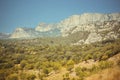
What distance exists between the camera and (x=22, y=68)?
26.4 metres

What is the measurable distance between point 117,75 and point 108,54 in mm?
15104

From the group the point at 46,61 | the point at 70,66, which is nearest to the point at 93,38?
the point at 46,61

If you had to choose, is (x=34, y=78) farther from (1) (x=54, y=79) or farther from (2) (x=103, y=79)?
(2) (x=103, y=79)

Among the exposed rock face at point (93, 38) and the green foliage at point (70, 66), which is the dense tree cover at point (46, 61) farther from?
the exposed rock face at point (93, 38)

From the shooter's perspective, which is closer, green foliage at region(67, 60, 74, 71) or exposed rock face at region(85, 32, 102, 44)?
green foliage at region(67, 60, 74, 71)

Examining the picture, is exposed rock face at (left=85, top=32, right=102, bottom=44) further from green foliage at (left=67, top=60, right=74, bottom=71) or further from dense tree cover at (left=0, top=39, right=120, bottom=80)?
green foliage at (left=67, top=60, right=74, bottom=71)

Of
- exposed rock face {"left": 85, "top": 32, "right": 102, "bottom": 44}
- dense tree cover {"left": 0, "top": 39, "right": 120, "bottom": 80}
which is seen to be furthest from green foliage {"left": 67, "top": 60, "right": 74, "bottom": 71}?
exposed rock face {"left": 85, "top": 32, "right": 102, "bottom": 44}

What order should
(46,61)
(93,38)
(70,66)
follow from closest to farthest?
(70,66), (46,61), (93,38)

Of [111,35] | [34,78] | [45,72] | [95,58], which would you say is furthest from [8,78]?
[111,35]

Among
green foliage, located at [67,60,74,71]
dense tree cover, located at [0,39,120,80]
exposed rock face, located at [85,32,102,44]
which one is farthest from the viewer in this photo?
exposed rock face, located at [85,32,102,44]

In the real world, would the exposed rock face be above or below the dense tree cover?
above

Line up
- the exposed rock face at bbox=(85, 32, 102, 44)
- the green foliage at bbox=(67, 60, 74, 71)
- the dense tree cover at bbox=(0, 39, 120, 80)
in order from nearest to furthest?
the dense tree cover at bbox=(0, 39, 120, 80) < the green foliage at bbox=(67, 60, 74, 71) < the exposed rock face at bbox=(85, 32, 102, 44)

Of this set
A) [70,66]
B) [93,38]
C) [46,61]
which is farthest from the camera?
[93,38]

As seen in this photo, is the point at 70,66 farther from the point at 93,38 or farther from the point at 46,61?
the point at 93,38
